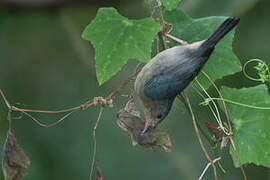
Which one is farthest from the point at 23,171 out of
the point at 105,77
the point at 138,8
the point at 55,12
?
the point at 138,8

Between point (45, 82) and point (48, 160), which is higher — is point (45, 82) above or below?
above

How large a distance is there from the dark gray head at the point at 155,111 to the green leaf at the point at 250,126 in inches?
4.7

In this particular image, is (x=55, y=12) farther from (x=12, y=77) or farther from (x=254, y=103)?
(x=254, y=103)

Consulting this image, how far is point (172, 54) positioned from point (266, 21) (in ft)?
3.37

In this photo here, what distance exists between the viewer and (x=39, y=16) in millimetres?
1488

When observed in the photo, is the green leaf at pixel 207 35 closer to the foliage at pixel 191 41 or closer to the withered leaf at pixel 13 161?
the foliage at pixel 191 41

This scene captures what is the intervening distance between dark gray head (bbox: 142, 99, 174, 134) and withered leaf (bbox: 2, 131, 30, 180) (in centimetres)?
13

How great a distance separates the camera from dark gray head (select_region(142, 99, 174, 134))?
618 mm

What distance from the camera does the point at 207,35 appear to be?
689 millimetres

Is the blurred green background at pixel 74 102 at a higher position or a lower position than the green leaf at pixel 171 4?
lower

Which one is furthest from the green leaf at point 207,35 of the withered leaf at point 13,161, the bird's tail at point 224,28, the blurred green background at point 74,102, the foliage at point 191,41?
the blurred green background at point 74,102

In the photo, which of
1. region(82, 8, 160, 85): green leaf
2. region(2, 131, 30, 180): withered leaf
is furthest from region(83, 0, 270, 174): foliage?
region(2, 131, 30, 180): withered leaf

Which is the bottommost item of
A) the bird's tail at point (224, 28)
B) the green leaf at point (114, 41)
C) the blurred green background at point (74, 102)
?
the blurred green background at point (74, 102)

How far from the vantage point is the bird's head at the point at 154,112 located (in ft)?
2.03
